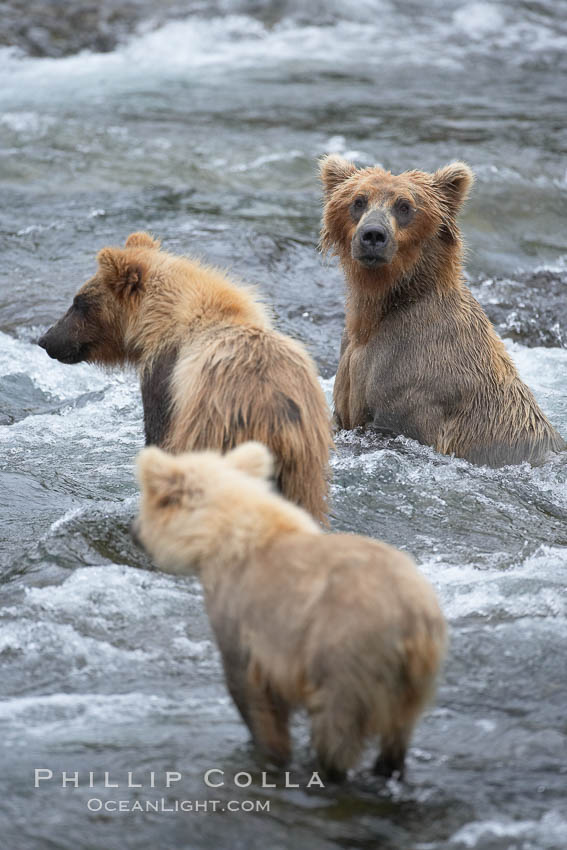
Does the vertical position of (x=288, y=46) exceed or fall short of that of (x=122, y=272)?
it exceeds it

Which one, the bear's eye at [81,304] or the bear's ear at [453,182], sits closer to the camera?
the bear's eye at [81,304]

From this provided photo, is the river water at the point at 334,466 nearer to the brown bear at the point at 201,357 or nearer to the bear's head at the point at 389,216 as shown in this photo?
the brown bear at the point at 201,357

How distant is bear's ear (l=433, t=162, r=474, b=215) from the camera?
21.8 feet

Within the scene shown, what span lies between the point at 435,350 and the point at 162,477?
3206mm

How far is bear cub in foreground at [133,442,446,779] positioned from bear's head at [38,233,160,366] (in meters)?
1.87

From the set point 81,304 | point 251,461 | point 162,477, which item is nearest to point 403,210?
point 81,304

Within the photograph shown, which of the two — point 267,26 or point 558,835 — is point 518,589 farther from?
point 267,26

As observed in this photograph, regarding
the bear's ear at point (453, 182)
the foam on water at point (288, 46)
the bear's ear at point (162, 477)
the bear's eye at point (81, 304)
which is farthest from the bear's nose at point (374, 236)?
the foam on water at point (288, 46)

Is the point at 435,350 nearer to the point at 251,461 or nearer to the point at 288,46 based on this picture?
the point at 251,461

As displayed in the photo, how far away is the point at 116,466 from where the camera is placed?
6629 millimetres

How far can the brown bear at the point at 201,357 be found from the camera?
4840 mm

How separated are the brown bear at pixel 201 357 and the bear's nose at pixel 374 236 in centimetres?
95

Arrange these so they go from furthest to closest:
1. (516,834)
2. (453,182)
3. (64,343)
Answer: (453,182) < (64,343) < (516,834)

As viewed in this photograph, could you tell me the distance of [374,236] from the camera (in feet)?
20.8
